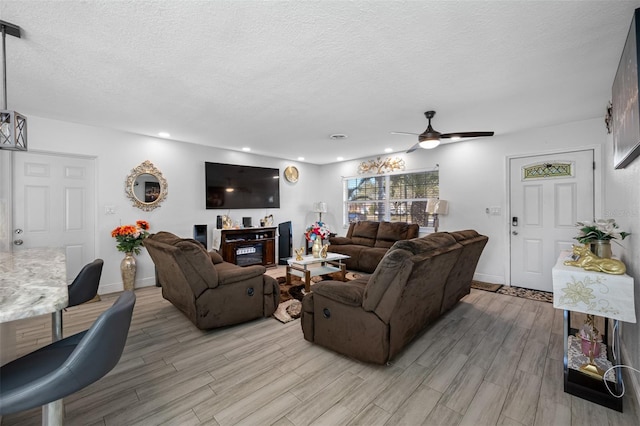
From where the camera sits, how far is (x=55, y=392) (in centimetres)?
94

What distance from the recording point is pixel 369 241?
5.77m

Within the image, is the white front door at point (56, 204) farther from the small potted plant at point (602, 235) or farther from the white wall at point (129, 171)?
the small potted plant at point (602, 235)

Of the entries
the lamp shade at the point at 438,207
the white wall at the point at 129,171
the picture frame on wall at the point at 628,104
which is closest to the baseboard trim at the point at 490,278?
the lamp shade at the point at 438,207

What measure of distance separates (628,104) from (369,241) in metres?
4.28

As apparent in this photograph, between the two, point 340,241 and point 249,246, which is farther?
point 340,241

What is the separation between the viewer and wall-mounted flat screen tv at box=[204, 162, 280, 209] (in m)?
5.29

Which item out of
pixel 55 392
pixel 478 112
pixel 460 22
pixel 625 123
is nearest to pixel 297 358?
pixel 55 392

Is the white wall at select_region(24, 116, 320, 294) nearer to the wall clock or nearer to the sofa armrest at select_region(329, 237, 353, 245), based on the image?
the wall clock

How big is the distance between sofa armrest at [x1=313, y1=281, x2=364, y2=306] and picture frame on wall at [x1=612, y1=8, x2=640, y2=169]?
1.98 meters

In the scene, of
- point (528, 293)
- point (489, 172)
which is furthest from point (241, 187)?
point (528, 293)

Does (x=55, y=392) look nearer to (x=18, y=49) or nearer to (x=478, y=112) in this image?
(x=18, y=49)

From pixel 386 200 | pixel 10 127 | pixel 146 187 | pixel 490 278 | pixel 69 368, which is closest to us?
pixel 69 368

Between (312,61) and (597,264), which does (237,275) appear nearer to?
(312,61)

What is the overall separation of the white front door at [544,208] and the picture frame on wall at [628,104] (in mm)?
1993
